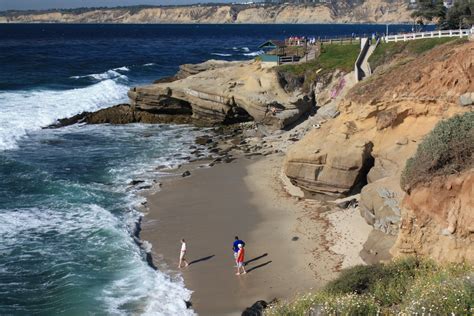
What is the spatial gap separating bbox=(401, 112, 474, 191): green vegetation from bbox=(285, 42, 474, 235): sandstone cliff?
366 centimetres

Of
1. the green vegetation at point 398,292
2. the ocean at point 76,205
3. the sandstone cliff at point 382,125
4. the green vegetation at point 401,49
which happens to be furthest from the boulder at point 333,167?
the green vegetation at point 401,49

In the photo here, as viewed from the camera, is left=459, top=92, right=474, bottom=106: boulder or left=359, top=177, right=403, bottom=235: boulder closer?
left=359, top=177, right=403, bottom=235: boulder

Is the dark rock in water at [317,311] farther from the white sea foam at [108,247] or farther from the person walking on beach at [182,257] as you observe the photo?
the person walking on beach at [182,257]

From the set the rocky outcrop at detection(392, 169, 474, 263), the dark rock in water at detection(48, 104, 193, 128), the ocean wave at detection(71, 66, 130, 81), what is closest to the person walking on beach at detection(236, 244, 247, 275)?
the rocky outcrop at detection(392, 169, 474, 263)

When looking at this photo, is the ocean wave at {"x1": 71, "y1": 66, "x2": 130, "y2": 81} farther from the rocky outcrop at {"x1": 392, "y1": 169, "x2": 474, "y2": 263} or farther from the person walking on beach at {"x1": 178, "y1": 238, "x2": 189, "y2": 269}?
the rocky outcrop at {"x1": 392, "y1": 169, "x2": 474, "y2": 263}

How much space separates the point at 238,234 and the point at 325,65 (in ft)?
74.7

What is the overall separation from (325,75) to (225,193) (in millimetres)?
17094

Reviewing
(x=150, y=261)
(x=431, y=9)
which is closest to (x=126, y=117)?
(x=150, y=261)

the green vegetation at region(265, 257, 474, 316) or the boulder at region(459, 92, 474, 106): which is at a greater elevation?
the boulder at region(459, 92, 474, 106)

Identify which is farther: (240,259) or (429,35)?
(429,35)

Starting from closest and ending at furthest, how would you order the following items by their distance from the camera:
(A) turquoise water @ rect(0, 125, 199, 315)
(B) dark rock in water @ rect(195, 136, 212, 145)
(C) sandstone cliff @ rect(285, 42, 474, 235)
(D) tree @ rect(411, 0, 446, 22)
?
1. (A) turquoise water @ rect(0, 125, 199, 315)
2. (C) sandstone cliff @ rect(285, 42, 474, 235)
3. (B) dark rock in water @ rect(195, 136, 212, 145)
4. (D) tree @ rect(411, 0, 446, 22)

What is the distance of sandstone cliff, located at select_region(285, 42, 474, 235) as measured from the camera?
19.6m

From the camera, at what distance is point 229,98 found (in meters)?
36.4

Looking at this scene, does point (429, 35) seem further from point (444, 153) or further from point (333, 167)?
point (444, 153)
